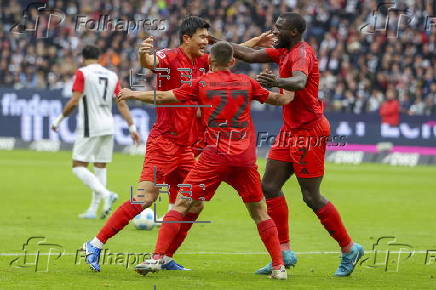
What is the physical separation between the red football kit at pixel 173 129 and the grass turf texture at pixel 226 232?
1.04 meters

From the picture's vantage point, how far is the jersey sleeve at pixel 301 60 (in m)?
9.55

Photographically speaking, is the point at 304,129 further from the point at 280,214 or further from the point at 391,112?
the point at 391,112

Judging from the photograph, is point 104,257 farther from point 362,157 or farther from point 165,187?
point 362,157

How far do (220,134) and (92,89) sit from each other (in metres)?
6.78

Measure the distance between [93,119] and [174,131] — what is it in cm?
588

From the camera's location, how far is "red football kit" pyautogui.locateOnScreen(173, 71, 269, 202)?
9.25m

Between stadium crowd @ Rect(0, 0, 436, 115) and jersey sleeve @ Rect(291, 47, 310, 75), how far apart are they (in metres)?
20.4

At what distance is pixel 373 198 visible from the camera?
1948 cm

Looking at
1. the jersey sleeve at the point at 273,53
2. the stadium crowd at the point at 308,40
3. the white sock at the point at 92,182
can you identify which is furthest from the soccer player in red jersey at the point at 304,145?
the stadium crowd at the point at 308,40

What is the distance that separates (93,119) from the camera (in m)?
15.9

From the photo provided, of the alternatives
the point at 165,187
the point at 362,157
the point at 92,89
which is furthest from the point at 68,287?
the point at 362,157

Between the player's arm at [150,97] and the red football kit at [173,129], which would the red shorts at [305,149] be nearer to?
the red football kit at [173,129]

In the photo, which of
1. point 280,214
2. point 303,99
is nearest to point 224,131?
point 303,99

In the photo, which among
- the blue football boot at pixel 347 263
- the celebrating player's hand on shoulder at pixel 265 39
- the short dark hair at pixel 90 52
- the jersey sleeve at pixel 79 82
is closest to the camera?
the blue football boot at pixel 347 263
